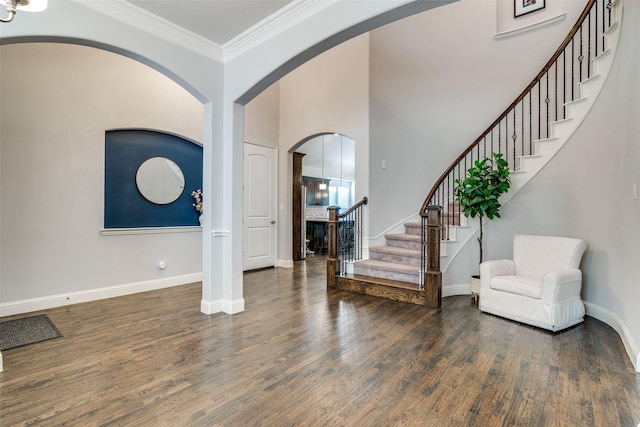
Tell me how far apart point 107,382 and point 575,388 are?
3.04 meters

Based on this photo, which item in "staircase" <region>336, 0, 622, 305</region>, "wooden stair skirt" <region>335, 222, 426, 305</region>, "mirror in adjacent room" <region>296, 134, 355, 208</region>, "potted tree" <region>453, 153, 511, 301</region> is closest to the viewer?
"staircase" <region>336, 0, 622, 305</region>

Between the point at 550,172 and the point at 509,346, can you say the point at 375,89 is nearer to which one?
the point at 550,172

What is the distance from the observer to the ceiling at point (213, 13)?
2.82m

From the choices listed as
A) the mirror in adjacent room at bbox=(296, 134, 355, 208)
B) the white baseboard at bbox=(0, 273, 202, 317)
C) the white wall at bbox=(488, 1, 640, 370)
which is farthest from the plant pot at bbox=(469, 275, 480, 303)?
the mirror in adjacent room at bbox=(296, 134, 355, 208)

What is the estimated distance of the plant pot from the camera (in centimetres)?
410

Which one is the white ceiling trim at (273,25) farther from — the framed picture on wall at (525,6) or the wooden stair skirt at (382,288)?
the framed picture on wall at (525,6)

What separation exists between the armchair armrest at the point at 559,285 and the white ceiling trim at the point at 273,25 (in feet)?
10.4

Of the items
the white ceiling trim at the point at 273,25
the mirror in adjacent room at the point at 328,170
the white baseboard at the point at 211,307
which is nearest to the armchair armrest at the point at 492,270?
the white baseboard at the point at 211,307

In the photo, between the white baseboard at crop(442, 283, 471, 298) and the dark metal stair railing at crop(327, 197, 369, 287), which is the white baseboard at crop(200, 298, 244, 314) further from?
the white baseboard at crop(442, 283, 471, 298)

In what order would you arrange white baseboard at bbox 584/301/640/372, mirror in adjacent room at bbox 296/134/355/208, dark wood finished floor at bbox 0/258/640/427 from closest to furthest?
dark wood finished floor at bbox 0/258/640/427 → white baseboard at bbox 584/301/640/372 → mirror in adjacent room at bbox 296/134/355/208

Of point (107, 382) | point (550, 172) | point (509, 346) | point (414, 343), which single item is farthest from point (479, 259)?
point (107, 382)

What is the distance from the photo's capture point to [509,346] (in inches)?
108

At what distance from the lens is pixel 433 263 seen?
388cm

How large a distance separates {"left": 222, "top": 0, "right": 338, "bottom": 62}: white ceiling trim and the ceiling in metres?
0.04
